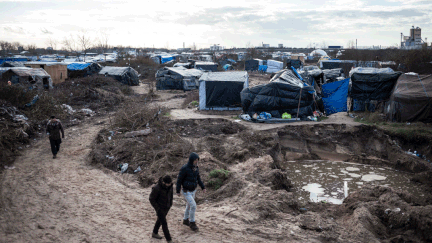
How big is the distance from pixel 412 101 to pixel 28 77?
24.2m

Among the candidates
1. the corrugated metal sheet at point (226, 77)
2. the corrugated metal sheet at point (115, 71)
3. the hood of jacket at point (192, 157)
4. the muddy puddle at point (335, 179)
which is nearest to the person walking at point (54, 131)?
the hood of jacket at point (192, 157)

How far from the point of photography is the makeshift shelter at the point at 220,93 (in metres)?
18.1

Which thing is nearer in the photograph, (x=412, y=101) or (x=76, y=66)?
(x=412, y=101)

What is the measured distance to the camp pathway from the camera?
5750 mm

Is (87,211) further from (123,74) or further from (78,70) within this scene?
(78,70)

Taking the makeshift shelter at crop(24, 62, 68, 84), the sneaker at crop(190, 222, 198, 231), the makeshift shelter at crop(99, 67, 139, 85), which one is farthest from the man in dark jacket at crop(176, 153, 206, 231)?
the makeshift shelter at crop(24, 62, 68, 84)

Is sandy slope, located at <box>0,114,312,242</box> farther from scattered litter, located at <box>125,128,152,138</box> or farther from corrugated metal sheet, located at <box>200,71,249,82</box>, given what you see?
corrugated metal sheet, located at <box>200,71,249,82</box>

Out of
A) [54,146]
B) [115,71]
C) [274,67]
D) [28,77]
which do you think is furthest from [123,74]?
[274,67]

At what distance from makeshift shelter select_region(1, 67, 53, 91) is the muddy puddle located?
18.5m

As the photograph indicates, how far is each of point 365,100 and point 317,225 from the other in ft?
40.7

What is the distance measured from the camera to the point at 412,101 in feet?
44.4

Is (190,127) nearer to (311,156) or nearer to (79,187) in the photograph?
(311,156)

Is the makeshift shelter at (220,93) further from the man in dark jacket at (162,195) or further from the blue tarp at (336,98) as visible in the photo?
the man in dark jacket at (162,195)

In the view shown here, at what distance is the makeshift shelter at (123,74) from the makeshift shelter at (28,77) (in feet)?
25.4
